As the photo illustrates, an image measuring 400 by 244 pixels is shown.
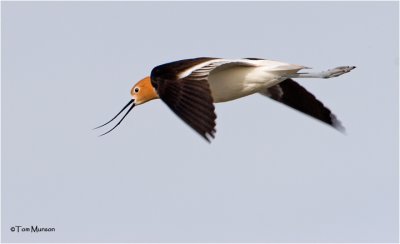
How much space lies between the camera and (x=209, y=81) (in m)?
15.5

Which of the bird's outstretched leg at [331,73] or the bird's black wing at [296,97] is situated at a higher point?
the bird's outstretched leg at [331,73]

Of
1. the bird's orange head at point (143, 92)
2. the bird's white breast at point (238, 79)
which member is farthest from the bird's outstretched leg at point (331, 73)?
the bird's orange head at point (143, 92)

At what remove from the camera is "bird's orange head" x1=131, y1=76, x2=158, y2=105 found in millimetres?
15828

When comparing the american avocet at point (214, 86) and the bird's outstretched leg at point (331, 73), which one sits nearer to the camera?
the american avocet at point (214, 86)

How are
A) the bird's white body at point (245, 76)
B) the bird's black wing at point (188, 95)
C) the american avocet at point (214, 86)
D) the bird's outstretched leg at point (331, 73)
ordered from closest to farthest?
1. the bird's black wing at point (188, 95)
2. the american avocet at point (214, 86)
3. the bird's white body at point (245, 76)
4. the bird's outstretched leg at point (331, 73)

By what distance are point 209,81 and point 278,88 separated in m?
2.39

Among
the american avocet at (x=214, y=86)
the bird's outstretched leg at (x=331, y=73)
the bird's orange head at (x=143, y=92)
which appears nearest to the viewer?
the american avocet at (x=214, y=86)

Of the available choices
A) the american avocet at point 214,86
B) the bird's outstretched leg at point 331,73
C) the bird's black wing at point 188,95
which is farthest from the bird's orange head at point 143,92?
the bird's outstretched leg at point 331,73

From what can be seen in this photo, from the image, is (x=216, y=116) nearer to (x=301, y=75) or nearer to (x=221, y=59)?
(x=221, y=59)

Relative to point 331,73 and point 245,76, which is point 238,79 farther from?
point 331,73

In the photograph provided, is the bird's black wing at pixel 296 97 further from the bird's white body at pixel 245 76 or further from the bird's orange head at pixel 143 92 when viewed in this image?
the bird's orange head at pixel 143 92

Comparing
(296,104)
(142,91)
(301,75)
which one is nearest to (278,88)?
(296,104)

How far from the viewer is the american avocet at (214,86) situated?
1393cm

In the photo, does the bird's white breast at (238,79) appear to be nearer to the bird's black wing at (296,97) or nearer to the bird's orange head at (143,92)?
the bird's orange head at (143,92)
